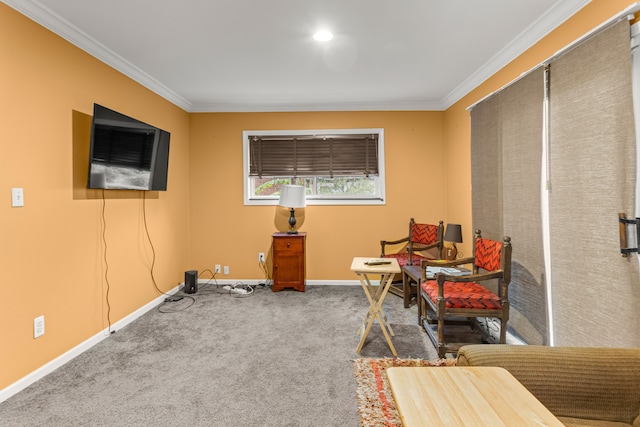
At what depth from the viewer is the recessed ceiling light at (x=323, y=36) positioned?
271cm

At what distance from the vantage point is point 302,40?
284 centimetres

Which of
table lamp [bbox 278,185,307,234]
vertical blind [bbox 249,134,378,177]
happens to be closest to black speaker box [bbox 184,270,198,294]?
table lamp [bbox 278,185,307,234]

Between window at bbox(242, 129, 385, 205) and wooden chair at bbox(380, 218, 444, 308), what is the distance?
0.69 meters

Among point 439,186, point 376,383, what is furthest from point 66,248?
point 439,186

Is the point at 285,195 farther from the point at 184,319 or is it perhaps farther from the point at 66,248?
the point at 66,248

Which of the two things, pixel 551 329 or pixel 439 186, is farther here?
pixel 439 186

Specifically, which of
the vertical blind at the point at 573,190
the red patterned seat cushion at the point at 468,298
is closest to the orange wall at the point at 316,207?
the vertical blind at the point at 573,190

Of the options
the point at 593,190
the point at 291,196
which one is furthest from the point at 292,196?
the point at 593,190

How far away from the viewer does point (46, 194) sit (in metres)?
2.46

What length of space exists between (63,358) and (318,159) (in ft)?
11.8

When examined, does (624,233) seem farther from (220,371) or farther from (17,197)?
(17,197)

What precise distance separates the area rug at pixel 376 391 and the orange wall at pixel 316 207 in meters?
2.37

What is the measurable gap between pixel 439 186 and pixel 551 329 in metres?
2.67

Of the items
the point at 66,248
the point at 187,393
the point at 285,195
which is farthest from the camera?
the point at 285,195
